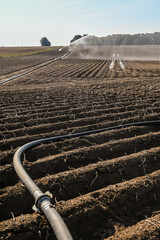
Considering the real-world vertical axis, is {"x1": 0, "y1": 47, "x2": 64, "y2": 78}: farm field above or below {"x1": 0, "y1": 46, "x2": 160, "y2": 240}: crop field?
above

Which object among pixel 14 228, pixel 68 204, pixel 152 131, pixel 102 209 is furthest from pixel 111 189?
pixel 152 131

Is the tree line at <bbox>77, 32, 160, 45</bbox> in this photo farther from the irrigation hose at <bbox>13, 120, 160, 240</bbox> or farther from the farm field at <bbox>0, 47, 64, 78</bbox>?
the irrigation hose at <bbox>13, 120, 160, 240</bbox>

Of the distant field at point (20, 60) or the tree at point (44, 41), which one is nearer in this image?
the distant field at point (20, 60)

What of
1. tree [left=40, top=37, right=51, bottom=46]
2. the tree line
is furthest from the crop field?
tree [left=40, top=37, right=51, bottom=46]

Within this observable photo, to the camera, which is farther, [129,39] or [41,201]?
[129,39]

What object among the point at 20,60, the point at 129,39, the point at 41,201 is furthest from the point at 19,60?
the point at 129,39

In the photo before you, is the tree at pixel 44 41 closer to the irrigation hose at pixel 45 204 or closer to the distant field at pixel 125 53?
the distant field at pixel 125 53

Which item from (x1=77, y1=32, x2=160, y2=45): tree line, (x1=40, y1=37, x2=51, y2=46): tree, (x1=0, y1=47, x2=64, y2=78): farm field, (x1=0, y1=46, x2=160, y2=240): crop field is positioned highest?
(x1=40, y1=37, x2=51, y2=46): tree

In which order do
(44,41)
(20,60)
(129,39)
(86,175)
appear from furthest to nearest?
(44,41)
(129,39)
(20,60)
(86,175)

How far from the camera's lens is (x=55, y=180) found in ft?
9.40

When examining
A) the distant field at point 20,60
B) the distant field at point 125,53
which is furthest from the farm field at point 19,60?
the distant field at point 125,53

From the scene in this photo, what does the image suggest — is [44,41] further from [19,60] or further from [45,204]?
[45,204]

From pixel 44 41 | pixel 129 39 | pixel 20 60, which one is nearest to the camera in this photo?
pixel 20 60

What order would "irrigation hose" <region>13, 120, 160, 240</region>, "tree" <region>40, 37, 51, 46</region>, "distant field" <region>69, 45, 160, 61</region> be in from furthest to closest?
1. "tree" <region>40, 37, 51, 46</region>
2. "distant field" <region>69, 45, 160, 61</region>
3. "irrigation hose" <region>13, 120, 160, 240</region>
